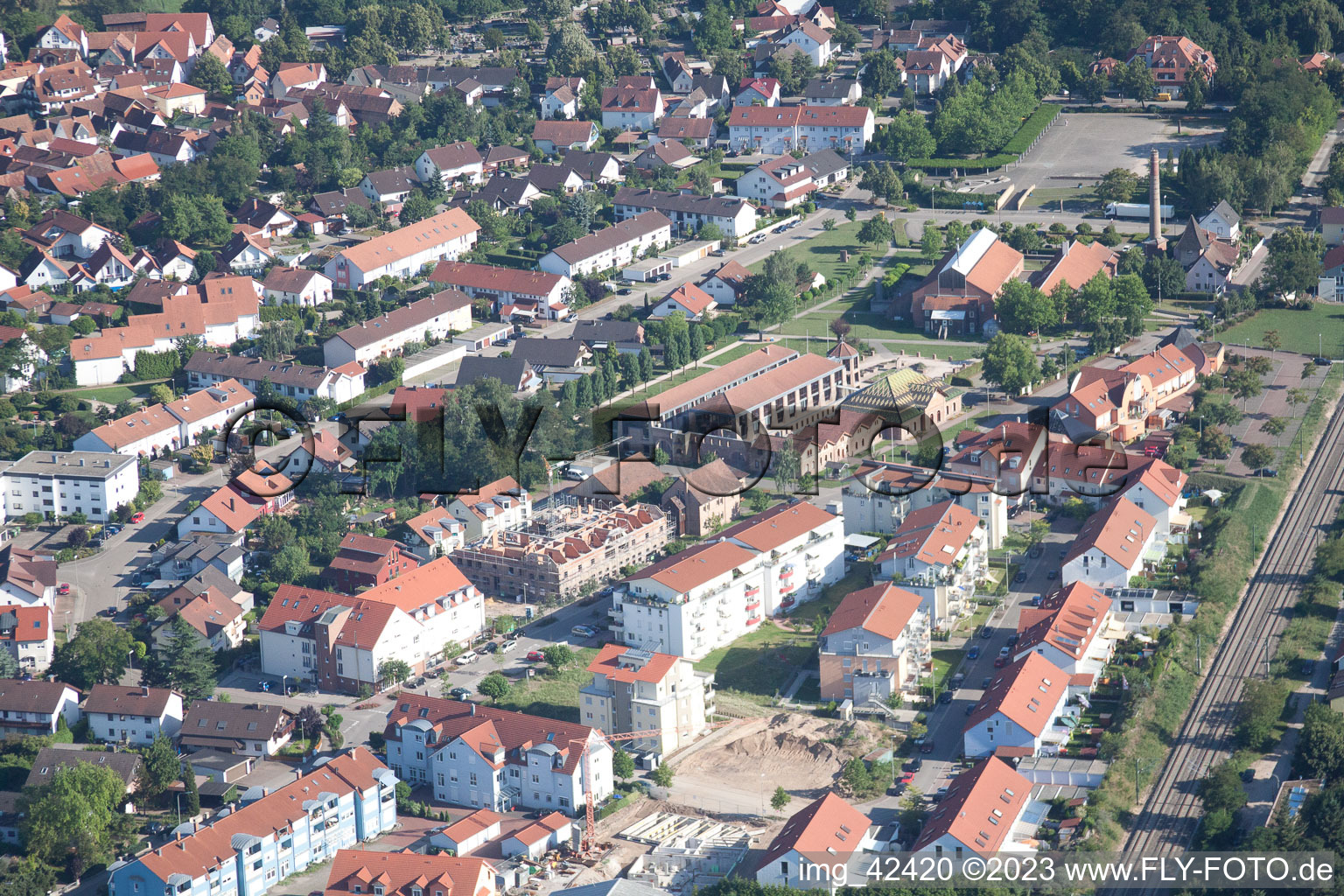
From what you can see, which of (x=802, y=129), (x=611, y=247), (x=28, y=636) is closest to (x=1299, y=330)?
(x=611, y=247)

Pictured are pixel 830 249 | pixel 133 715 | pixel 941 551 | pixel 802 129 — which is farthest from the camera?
pixel 802 129

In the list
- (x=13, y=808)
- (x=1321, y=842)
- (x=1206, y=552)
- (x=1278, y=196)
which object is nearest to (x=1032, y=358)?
(x=1206, y=552)

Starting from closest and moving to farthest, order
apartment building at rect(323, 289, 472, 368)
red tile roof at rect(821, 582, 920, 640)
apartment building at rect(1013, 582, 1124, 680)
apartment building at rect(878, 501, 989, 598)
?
apartment building at rect(1013, 582, 1124, 680) → red tile roof at rect(821, 582, 920, 640) → apartment building at rect(878, 501, 989, 598) → apartment building at rect(323, 289, 472, 368)

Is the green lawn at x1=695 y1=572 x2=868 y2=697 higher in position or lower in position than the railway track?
lower

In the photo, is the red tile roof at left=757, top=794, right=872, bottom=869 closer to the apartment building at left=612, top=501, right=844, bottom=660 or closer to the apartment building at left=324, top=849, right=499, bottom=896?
the apartment building at left=324, top=849, right=499, bottom=896

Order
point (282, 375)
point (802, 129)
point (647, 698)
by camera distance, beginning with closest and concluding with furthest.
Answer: point (647, 698)
point (282, 375)
point (802, 129)

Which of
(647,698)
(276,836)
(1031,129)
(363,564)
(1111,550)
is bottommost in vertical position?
(276,836)

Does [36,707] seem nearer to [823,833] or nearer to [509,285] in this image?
[823,833]

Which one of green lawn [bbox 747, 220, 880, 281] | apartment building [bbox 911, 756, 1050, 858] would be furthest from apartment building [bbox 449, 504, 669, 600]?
green lawn [bbox 747, 220, 880, 281]
